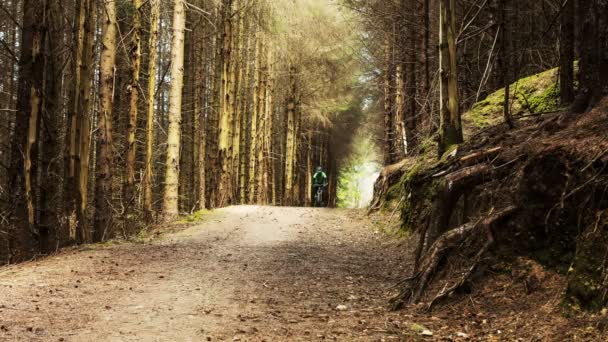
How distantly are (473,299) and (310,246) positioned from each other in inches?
201

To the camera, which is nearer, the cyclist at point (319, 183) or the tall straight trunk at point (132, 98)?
the tall straight trunk at point (132, 98)

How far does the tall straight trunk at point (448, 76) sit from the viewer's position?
7.94 metres

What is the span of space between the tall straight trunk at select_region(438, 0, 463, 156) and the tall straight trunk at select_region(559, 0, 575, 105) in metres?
1.59

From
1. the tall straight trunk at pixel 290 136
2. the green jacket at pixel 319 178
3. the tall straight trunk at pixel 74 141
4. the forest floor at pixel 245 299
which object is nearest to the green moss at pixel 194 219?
the forest floor at pixel 245 299

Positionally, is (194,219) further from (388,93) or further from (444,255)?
(444,255)

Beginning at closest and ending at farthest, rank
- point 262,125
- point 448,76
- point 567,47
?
point 567,47 → point 448,76 → point 262,125

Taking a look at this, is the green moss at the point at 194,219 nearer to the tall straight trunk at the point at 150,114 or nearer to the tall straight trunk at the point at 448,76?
the tall straight trunk at the point at 150,114

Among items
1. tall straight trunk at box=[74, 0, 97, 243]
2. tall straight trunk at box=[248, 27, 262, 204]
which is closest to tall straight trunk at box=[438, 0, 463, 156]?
tall straight trunk at box=[74, 0, 97, 243]

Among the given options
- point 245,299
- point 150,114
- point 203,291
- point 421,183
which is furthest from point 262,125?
point 245,299

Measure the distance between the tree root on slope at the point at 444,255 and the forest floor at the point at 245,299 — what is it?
0.60ft

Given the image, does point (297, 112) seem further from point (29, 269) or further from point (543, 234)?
point (543, 234)

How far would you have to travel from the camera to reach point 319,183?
72.1ft

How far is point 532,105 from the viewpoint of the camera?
918 centimetres

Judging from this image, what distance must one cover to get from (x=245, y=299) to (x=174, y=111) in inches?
354
